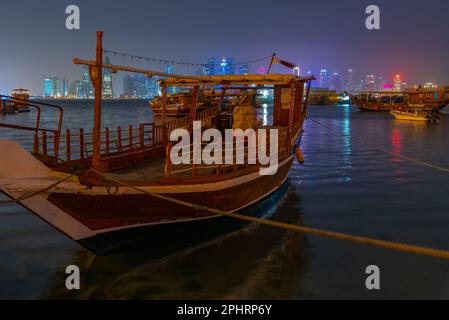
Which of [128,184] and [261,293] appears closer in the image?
[261,293]

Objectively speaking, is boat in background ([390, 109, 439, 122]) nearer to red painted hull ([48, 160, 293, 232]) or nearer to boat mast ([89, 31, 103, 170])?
red painted hull ([48, 160, 293, 232])

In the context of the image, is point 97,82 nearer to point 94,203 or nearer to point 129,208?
point 94,203

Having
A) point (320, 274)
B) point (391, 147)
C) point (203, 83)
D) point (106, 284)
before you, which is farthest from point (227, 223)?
point (391, 147)

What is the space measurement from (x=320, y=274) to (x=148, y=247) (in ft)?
11.7

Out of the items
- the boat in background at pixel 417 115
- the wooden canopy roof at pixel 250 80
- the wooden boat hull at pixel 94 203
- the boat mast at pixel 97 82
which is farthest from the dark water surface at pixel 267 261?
the boat in background at pixel 417 115

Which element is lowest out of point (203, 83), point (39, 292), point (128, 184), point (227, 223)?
point (39, 292)

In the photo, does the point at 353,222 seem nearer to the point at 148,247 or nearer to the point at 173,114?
the point at 148,247

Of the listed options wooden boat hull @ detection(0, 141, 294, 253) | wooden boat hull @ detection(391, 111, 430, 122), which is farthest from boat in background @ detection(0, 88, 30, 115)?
wooden boat hull @ detection(391, 111, 430, 122)

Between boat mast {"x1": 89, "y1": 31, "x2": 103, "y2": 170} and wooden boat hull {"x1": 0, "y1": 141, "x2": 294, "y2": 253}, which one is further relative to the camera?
boat mast {"x1": 89, "y1": 31, "x2": 103, "y2": 170}

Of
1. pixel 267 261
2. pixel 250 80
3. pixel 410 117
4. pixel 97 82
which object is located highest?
pixel 410 117

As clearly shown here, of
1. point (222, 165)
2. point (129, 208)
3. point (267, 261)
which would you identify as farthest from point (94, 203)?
point (267, 261)

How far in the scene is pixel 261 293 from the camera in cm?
746

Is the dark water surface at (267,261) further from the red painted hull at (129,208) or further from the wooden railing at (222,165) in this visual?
the wooden railing at (222,165)

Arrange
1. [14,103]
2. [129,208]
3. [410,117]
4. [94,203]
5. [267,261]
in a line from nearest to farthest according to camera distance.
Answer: [94,203]
[129,208]
[267,261]
[14,103]
[410,117]
